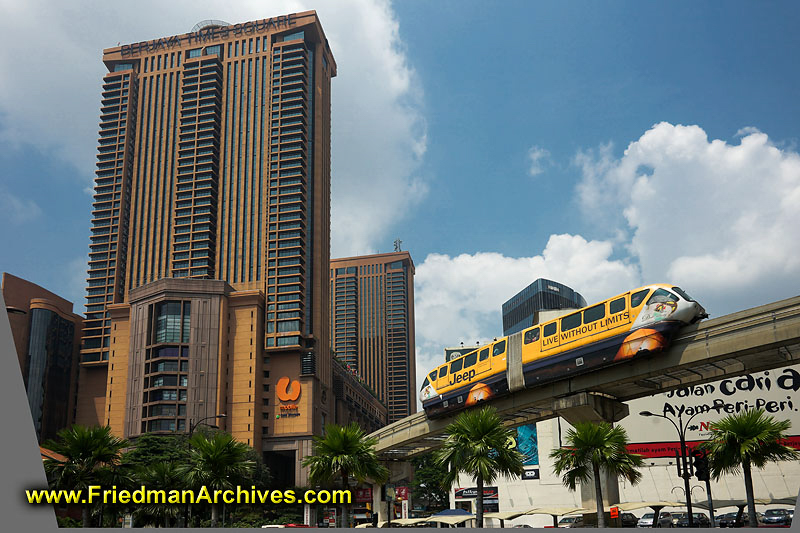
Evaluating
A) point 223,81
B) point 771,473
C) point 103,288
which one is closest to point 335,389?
point 103,288

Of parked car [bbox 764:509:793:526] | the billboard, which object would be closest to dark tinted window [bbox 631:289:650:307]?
parked car [bbox 764:509:793:526]

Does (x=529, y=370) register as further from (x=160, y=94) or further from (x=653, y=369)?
(x=160, y=94)

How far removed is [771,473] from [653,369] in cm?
4719

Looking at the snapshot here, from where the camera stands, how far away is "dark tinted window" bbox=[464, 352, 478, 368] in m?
53.7

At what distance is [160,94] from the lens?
159 m

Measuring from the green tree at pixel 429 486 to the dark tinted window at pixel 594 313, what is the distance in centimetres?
9442

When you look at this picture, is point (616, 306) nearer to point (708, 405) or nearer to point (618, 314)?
point (618, 314)

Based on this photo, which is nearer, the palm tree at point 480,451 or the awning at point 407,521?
the palm tree at point 480,451

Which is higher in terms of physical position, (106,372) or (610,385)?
(106,372)

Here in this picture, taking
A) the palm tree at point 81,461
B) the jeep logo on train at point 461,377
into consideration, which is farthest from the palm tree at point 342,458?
the jeep logo on train at point 461,377

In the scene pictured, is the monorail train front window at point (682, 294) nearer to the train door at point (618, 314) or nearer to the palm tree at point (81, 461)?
the train door at point (618, 314)

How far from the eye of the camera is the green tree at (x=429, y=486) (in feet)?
454

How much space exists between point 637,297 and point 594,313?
11.2 ft

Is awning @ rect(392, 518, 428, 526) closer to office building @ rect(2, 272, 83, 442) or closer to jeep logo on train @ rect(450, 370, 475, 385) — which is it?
jeep logo on train @ rect(450, 370, 475, 385)
